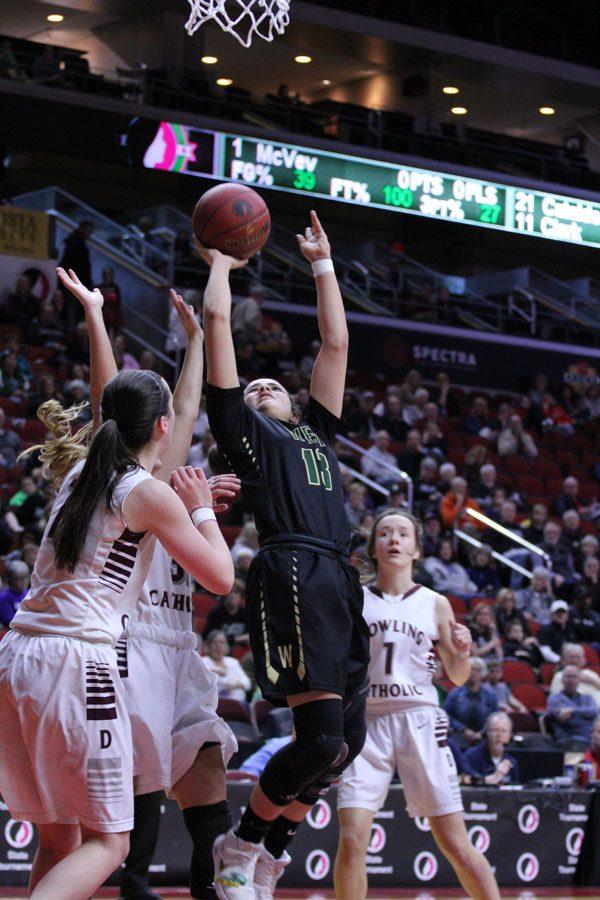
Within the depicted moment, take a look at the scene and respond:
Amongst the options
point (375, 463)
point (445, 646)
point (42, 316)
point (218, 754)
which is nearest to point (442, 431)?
point (375, 463)

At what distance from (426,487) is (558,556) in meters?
1.72

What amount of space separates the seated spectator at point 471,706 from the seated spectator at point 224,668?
162 centimetres

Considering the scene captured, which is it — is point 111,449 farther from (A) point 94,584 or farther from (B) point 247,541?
(B) point 247,541

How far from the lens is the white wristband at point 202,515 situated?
4219 millimetres

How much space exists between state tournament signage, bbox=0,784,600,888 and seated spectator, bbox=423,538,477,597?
4.97 m

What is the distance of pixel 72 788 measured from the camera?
396 cm

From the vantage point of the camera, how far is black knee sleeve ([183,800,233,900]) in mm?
4859

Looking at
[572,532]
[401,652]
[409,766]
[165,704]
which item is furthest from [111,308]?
[165,704]

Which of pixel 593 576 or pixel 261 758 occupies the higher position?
pixel 593 576

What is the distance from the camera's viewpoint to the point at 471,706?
419 inches

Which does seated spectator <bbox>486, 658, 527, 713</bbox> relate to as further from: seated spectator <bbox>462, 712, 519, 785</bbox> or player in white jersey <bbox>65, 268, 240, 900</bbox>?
player in white jersey <bbox>65, 268, 240, 900</bbox>

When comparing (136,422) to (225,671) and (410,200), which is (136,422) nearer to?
(225,671)

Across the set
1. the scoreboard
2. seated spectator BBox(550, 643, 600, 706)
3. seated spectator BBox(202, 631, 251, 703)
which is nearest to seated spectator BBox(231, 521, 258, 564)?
seated spectator BBox(202, 631, 251, 703)

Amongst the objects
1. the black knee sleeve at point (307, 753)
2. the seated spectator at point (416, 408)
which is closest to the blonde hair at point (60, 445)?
the black knee sleeve at point (307, 753)
